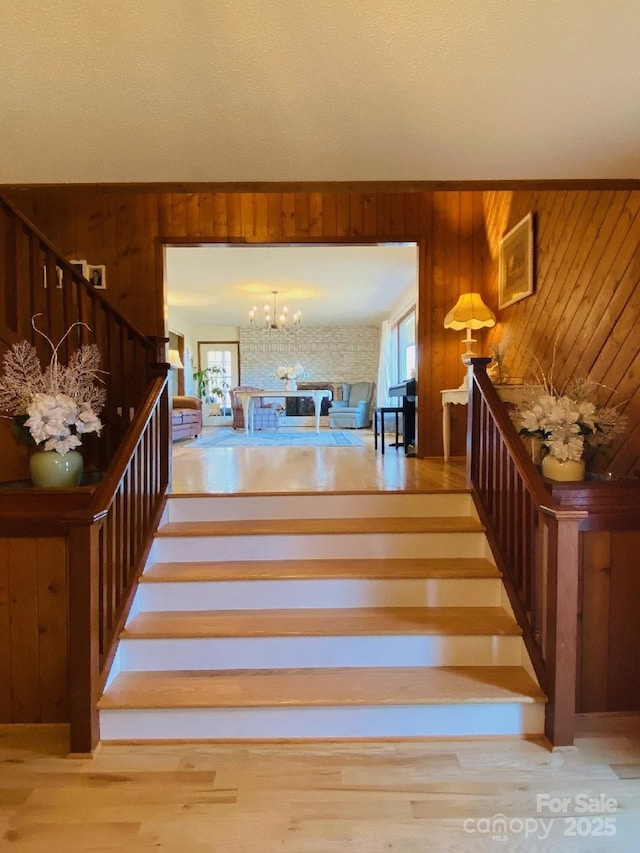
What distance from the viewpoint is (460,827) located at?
148 centimetres

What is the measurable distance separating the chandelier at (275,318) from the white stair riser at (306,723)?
22.2 ft

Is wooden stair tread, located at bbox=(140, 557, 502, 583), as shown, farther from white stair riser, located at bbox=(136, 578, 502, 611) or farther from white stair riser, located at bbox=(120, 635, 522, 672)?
white stair riser, located at bbox=(120, 635, 522, 672)

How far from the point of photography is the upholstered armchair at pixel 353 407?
9.70 m

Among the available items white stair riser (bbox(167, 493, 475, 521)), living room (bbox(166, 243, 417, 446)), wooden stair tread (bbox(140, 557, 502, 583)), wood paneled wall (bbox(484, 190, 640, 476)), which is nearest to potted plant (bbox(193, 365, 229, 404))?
living room (bbox(166, 243, 417, 446))

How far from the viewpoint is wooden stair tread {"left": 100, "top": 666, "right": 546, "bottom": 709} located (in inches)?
73.6

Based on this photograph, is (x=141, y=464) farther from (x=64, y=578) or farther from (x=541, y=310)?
(x=541, y=310)

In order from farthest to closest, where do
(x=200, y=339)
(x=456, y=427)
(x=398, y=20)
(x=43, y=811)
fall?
(x=200, y=339) → (x=456, y=427) → (x=43, y=811) → (x=398, y=20)

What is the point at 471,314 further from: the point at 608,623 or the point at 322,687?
the point at 322,687

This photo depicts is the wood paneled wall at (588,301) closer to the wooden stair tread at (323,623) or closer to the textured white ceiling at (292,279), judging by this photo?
the wooden stair tread at (323,623)

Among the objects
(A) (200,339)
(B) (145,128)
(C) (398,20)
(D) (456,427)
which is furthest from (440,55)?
(A) (200,339)

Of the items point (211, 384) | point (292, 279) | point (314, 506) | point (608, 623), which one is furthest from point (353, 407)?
point (608, 623)

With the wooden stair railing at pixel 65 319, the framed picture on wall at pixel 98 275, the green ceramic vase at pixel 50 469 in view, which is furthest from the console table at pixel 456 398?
the framed picture on wall at pixel 98 275

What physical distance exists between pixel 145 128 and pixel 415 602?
2.22m

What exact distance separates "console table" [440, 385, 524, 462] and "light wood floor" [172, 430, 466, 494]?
0.67ft
